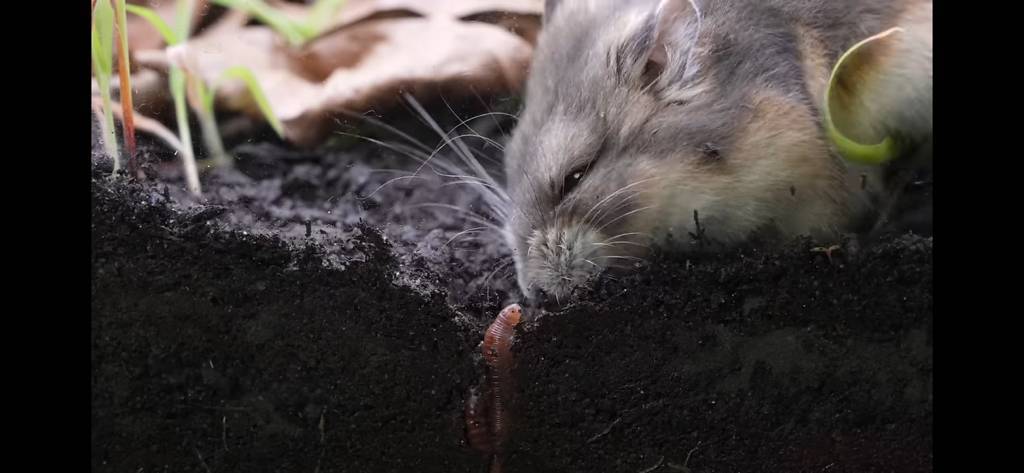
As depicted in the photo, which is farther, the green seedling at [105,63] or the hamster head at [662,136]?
the green seedling at [105,63]

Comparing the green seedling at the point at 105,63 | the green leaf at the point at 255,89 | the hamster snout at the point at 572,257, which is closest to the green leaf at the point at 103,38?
the green seedling at the point at 105,63

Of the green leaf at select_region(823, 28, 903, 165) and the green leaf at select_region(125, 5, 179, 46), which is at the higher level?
the green leaf at select_region(125, 5, 179, 46)

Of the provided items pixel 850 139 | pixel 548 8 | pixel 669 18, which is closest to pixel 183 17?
pixel 548 8

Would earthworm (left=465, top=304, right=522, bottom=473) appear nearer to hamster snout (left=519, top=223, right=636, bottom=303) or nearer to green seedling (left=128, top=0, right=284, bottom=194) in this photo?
hamster snout (left=519, top=223, right=636, bottom=303)

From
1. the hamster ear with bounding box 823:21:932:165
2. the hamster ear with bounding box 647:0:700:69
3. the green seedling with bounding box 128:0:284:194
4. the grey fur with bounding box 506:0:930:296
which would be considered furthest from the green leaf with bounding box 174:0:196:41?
the hamster ear with bounding box 823:21:932:165

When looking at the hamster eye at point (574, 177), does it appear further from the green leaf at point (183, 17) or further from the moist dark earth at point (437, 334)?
the green leaf at point (183, 17)
